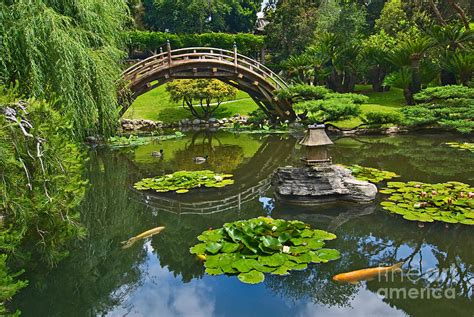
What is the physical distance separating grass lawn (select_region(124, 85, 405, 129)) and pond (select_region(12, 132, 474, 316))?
12.8 metres

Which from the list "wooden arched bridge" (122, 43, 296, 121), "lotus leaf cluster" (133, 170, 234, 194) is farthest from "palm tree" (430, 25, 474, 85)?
"lotus leaf cluster" (133, 170, 234, 194)

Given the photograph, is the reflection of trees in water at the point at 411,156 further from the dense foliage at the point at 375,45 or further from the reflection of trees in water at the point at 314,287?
the reflection of trees in water at the point at 314,287

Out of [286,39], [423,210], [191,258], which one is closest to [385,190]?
[423,210]

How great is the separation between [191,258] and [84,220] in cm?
296

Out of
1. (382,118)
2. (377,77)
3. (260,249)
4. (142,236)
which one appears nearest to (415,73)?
(382,118)

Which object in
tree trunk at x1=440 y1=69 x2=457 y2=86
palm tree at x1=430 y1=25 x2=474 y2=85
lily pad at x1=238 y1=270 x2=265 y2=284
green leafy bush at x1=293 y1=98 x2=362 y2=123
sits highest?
palm tree at x1=430 y1=25 x2=474 y2=85

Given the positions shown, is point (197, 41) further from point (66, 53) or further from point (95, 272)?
point (95, 272)

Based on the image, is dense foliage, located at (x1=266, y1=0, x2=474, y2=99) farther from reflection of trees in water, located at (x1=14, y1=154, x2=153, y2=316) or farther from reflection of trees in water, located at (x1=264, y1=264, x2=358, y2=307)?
reflection of trees in water, located at (x1=14, y1=154, x2=153, y2=316)

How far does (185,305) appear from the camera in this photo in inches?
186

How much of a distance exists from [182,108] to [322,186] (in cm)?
1896

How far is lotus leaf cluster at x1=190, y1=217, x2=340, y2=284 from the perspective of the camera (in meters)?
5.06

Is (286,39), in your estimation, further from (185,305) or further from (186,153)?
(185,305)

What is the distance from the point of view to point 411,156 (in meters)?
12.1

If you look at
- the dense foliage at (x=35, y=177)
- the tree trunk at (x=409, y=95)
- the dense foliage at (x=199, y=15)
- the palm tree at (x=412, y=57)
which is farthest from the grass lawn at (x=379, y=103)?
the dense foliage at (x=199, y=15)
